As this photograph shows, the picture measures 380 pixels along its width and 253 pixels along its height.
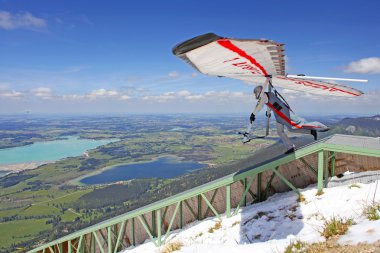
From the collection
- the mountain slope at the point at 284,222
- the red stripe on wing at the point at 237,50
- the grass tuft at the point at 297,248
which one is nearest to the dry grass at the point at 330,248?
the grass tuft at the point at 297,248

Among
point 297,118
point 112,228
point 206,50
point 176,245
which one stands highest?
point 206,50

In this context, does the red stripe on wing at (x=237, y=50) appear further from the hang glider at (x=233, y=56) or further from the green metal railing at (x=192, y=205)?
the green metal railing at (x=192, y=205)

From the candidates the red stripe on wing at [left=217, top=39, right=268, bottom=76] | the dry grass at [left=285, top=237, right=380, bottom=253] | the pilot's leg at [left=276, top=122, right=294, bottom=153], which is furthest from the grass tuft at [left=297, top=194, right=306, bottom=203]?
the red stripe on wing at [left=217, top=39, right=268, bottom=76]

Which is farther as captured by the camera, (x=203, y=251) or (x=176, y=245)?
(x=176, y=245)

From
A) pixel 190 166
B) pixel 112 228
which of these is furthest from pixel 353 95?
pixel 190 166

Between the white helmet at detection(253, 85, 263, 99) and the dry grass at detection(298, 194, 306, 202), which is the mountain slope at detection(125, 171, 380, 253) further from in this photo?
the white helmet at detection(253, 85, 263, 99)

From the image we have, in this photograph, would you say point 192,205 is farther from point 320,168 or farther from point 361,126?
point 361,126

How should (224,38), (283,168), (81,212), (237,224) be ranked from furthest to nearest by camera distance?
(81,212)
(283,168)
(237,224)
(224,38)

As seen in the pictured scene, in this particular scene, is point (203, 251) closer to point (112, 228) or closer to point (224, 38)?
point (224, 38)
